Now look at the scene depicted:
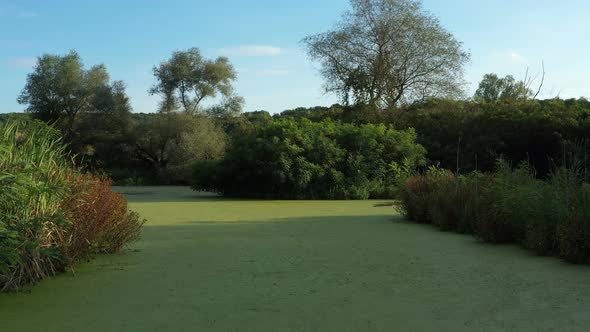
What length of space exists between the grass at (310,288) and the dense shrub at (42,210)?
176mm

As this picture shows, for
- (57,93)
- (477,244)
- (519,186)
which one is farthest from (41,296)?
(57,93)

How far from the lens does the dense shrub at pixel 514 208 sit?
5094 mm

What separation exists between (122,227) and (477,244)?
3.61 meters

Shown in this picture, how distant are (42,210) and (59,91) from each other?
22.0 meters

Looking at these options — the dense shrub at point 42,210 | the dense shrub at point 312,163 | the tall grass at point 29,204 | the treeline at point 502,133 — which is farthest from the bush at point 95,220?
the treeline at point 502,133

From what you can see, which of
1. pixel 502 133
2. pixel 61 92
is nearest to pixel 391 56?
pixel 502 133

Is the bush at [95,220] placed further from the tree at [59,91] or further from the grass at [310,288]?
the tree at [59,91]

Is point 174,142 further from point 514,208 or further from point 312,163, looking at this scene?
point 514,208

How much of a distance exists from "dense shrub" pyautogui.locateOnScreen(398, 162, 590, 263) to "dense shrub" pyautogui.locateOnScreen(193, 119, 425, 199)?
507 cm

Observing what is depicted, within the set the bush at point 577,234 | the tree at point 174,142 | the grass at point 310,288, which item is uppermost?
the tree at point 174,142

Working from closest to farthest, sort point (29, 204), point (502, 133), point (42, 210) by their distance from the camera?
point (29, 204), point (42, 210), point (502, 133)

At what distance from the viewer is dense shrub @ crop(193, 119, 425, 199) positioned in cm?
1373

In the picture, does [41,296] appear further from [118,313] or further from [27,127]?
[27,127]

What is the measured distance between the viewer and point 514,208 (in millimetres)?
6176
